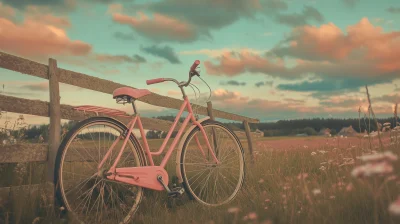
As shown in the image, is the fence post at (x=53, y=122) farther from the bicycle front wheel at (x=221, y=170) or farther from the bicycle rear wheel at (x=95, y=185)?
the bicycle front wheel at (x=221, y=170)

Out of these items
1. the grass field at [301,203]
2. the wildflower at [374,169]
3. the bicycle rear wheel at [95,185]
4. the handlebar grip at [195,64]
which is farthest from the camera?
the handlebar grip at [195,64]

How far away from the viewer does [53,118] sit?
432 cm

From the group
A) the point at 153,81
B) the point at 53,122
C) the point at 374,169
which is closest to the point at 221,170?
the point at 153,81

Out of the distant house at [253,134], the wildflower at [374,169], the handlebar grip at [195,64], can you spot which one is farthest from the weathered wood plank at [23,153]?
the distant house at [253,134]

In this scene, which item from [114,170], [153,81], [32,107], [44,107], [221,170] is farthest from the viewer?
[221,170]

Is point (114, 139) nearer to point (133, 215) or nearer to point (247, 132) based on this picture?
point (133, 215)

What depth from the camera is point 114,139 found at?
411cm

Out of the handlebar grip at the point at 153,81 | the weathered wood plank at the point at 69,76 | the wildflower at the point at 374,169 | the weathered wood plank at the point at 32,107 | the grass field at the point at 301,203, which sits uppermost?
the weathered wood plank at the point at 69,76

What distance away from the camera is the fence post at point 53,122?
416cm

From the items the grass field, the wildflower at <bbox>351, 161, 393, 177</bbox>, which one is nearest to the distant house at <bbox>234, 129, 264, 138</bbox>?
the grass field

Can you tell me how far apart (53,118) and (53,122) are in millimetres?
46

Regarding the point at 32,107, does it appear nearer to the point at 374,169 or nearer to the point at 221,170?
the point at 221,170

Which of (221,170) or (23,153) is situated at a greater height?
(23,153)

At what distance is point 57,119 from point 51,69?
1.92 ft
